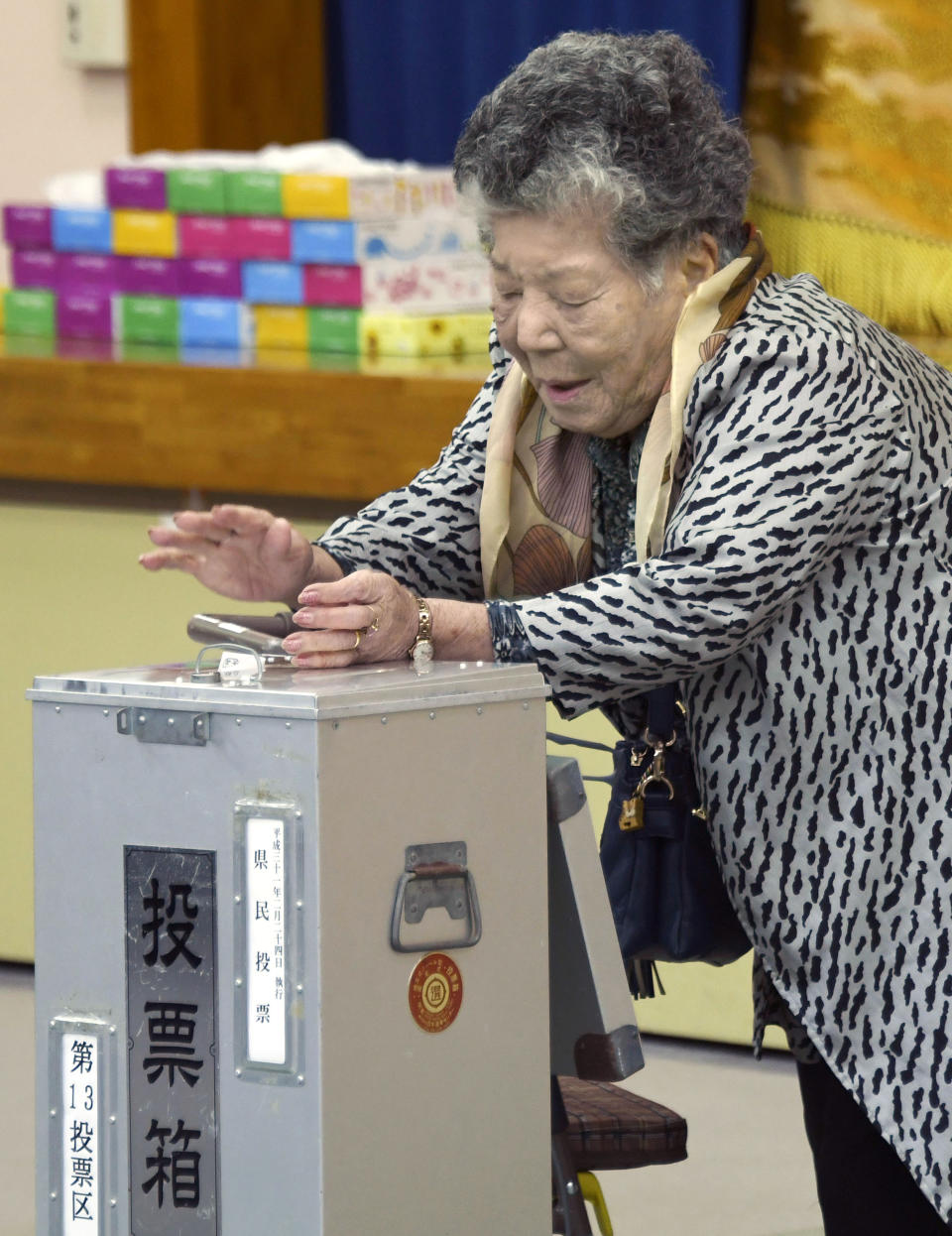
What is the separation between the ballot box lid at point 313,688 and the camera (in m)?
1.51

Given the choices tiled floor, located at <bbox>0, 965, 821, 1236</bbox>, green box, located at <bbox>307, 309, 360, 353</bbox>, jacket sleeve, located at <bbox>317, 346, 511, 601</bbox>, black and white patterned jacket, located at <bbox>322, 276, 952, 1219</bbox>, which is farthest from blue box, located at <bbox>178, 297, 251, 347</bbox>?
black and white patterned jacket, located at <bbox>322, 276, 952, 1219</bbox>

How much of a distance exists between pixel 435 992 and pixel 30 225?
8.66 ft

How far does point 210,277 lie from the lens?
12.4ft

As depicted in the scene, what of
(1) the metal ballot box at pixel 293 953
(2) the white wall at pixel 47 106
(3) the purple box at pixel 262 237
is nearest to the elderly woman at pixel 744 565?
(1) the metal ballot box at pixel 293 953

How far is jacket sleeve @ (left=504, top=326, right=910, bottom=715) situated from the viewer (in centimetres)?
166

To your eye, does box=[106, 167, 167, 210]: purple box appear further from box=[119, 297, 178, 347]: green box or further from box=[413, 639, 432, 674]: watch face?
box=[413, 639, 432, 674]: watch face

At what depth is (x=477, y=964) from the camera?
5.31ft

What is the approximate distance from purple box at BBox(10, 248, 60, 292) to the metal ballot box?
2438 millimetres

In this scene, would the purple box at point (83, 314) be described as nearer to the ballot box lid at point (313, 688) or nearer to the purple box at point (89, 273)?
the purple box at point (89, 273)

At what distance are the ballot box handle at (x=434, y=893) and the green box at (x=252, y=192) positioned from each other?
225 centimetres

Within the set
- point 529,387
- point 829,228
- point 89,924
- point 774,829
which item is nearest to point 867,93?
point 829,228

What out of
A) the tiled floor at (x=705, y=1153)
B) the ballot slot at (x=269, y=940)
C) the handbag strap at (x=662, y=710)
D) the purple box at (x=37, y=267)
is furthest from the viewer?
the purple box at (x=37, y=267)

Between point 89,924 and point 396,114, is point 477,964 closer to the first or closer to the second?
point 89,924

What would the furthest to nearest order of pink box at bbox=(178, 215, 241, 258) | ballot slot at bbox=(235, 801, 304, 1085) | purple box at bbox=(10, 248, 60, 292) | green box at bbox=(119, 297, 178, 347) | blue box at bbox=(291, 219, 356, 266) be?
purple box at bbox=(10, 248, 60, 292) < green box at bbox=(119, 297, 178, 347) < pink box at bbox=(178, 215, 241, 258) < blue box at bbox=(291, 219, 356, 266) < ballot slot at bbox=(235, 801, 304, 1085)
